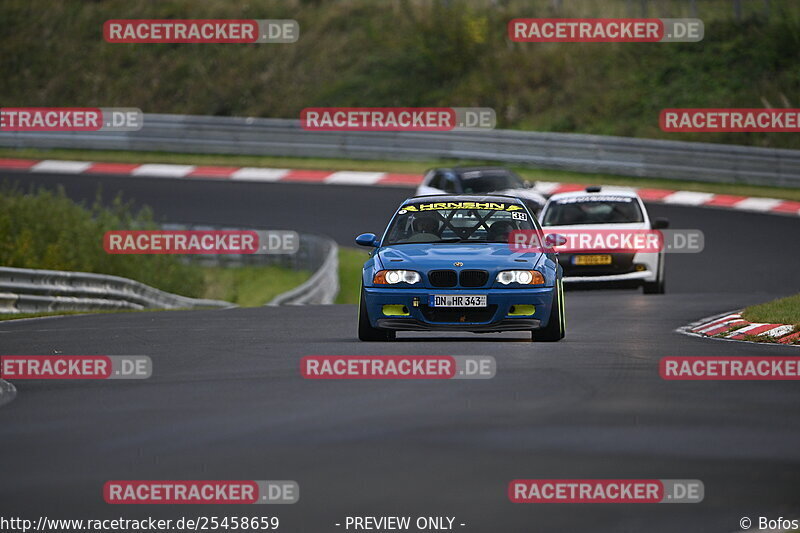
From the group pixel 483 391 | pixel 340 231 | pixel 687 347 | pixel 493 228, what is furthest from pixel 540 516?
pixel 340 231

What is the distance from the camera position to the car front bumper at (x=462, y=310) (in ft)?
41.0

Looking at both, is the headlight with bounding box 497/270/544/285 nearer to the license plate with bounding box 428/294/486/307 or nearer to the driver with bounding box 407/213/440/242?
Answer: the license plate with bounding box 428/294/486/307

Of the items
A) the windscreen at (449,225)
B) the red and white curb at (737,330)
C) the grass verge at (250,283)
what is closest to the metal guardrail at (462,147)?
the grass verge at (250,283)

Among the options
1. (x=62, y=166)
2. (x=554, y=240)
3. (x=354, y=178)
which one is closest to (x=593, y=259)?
(x=554, y=240)

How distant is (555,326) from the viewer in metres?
13.0

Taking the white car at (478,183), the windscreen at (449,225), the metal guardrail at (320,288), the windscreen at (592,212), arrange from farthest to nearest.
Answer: the white car at (478,183)
the metal guardrail at (320,288)
the windscreen at (592,212)
the windscreen at (449,225)

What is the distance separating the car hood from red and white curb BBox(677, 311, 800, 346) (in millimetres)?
2267

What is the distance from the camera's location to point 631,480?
7.29m

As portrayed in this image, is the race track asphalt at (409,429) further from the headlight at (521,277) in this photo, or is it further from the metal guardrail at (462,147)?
the metal guardrail at (462,147)

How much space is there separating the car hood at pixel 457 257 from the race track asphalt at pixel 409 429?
700mm

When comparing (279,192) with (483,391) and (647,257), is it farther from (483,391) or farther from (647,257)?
(483,391)

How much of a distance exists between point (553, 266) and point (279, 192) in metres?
21.9

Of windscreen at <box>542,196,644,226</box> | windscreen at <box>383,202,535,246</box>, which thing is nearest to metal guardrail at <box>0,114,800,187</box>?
windscreen at <box>542,196,644,226</box>

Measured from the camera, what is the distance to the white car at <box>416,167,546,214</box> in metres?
27.2
